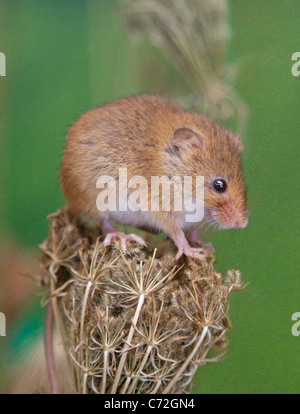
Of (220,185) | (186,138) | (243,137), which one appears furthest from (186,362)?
(243,137)

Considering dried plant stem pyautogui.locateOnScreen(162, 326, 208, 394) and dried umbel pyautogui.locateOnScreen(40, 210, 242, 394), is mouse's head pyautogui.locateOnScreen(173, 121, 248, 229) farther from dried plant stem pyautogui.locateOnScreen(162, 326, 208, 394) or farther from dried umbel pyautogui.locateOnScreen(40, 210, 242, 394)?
dried plant stem pyautogui.locateOnScreen(162, 326, 208, 394)

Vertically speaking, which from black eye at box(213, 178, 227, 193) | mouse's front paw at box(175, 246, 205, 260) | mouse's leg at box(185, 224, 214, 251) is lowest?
mouse's front paw at box(175, 246, 205, 260)

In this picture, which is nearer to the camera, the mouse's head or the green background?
the mouse's head

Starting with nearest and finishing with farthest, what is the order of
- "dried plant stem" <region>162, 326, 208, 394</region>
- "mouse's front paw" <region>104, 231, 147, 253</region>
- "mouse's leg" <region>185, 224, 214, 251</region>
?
"dried plant stem" <region>162, 326, 208, 394</region> < "mouse's front paw" <region>104, 231, 147, 253</region> < "mouse's leg" <region>185, 224, 214, 251</region>

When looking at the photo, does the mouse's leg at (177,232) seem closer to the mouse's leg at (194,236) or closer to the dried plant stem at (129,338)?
the mouse's leg at (194,236)

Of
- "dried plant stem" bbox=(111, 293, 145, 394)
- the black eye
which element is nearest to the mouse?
the black eye
